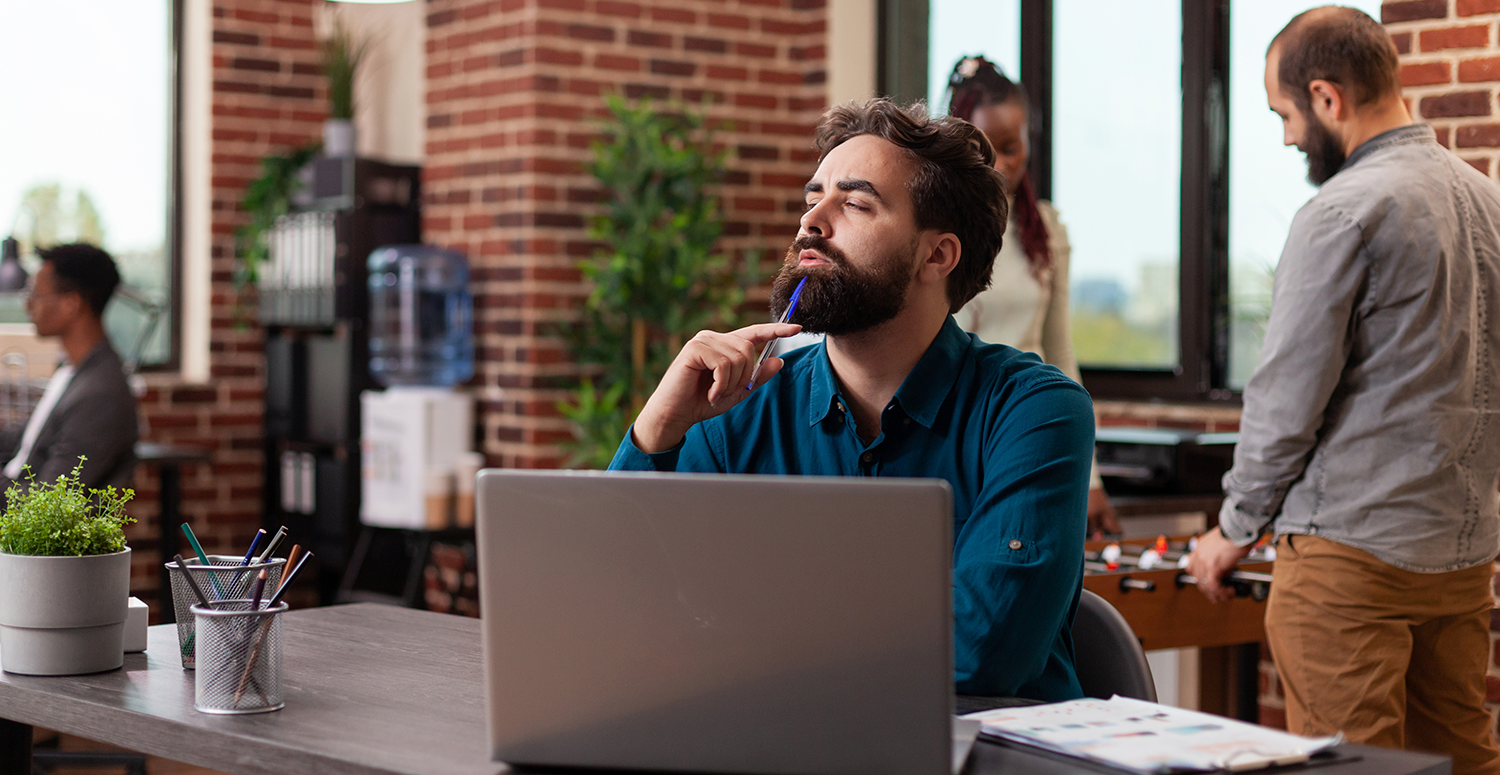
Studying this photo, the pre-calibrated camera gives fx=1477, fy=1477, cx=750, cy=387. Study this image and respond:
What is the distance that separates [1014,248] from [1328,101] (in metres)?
0.69

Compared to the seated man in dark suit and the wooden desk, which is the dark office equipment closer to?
the wooden desk

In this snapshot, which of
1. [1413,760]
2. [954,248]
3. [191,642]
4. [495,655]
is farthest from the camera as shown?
[954,248]

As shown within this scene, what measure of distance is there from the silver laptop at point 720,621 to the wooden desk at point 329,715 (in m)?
0.12

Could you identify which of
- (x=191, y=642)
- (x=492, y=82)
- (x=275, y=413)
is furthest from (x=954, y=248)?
(x=275, y=413)

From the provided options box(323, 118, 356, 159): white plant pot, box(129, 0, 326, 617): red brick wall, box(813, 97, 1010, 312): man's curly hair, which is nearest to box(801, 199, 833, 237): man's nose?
box(813, 97, 1010, 312): man's curly hair

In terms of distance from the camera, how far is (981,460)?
5.22 ft

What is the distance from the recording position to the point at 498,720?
3.51ft

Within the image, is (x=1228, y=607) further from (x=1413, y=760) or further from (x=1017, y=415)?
(x=1413, y=760)

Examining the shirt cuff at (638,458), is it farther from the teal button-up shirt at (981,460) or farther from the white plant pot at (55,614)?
the white plant pot at (55,614)

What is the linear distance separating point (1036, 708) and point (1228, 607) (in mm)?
1455

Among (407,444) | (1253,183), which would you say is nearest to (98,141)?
(407,444)

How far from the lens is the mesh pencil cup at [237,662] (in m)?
1.26

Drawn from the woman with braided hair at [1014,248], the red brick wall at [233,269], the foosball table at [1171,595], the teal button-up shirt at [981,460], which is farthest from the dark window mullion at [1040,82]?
the red brick wall at [233,269]

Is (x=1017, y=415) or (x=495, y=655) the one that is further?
(x=1017, y=415)
